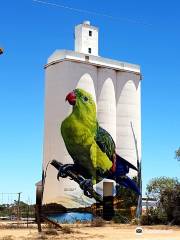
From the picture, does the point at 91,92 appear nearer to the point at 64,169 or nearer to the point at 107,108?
the point at 107,108

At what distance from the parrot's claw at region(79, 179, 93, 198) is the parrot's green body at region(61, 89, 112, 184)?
0.56m

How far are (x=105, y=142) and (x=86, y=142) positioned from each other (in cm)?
274

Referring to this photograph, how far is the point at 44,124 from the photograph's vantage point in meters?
55.2

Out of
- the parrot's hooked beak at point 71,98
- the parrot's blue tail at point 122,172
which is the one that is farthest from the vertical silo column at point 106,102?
the parrot's hooked beak at point 71,98

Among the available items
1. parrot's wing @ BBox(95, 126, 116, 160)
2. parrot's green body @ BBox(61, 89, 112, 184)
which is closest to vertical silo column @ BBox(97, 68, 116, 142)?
parrot's wing @ BBox(95, 126, 116, 160)

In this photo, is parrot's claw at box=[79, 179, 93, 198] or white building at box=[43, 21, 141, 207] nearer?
parrot's claw at box=[79, 179, 93, 198]

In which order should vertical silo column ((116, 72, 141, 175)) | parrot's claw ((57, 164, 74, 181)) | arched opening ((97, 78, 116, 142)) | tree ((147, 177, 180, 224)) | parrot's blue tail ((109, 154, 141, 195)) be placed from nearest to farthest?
tree ((147, 177, 180, 224)) < parrot's claw ((57, 164, 74, 181)) < arched opening ((97, 78, 116, 142)) < parrot's blue tail ((109, 154, 141, 195)) < vertical silo column ((116, 72, 141, 175))

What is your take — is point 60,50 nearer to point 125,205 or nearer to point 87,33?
point 87,33

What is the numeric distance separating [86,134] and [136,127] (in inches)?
304

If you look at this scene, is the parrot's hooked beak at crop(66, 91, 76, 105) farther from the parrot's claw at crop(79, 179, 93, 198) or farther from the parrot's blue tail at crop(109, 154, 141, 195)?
the parrot's claw at crop(79, 179, 93, 198)

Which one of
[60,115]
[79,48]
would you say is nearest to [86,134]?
[60,115]

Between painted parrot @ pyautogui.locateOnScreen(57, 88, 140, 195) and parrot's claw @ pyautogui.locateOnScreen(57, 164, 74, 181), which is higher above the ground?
painted parrot @ pyautogui.locateOnScreen(57, 88, 140, 195)

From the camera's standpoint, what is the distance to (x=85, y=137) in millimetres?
52781

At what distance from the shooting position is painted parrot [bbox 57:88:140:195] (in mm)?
52531
